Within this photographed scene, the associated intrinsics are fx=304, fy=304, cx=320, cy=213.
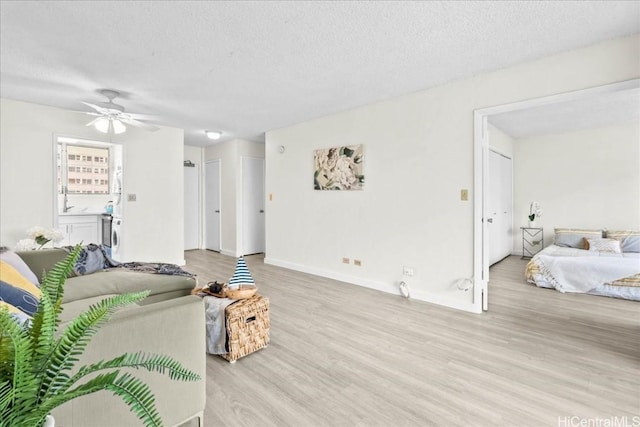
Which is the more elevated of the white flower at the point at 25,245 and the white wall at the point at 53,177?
the white wall at the point at 53,177

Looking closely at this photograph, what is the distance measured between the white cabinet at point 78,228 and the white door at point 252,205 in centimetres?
271

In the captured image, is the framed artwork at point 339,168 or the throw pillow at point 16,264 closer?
the throw pillow at point 16,264

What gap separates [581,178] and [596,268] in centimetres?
265

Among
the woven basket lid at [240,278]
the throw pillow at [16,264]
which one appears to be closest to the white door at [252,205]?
the woven basket lid at [240,278]

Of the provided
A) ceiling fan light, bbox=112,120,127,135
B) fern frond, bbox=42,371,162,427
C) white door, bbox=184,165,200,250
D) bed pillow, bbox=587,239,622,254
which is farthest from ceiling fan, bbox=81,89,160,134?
bed pillow, bbox=587,239,622,254

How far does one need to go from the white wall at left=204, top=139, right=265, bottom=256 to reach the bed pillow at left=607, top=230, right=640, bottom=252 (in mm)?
6471

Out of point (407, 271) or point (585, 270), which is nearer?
point (407, 271)

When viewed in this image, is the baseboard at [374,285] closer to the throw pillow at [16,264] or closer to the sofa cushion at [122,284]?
the sofa cushion at [122,284]

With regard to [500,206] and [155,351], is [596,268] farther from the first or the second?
[155,351]

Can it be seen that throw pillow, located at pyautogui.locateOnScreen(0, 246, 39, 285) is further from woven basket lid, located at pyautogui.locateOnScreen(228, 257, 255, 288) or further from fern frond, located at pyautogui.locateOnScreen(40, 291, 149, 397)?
fern frond, located at pyautogui.locateOnScreen(40, 291, 149, 397)

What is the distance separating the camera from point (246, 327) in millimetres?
2275

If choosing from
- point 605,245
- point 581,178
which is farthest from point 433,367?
point 581,178

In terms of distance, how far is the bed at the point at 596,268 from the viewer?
365 cm

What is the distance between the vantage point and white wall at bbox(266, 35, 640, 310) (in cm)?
274
